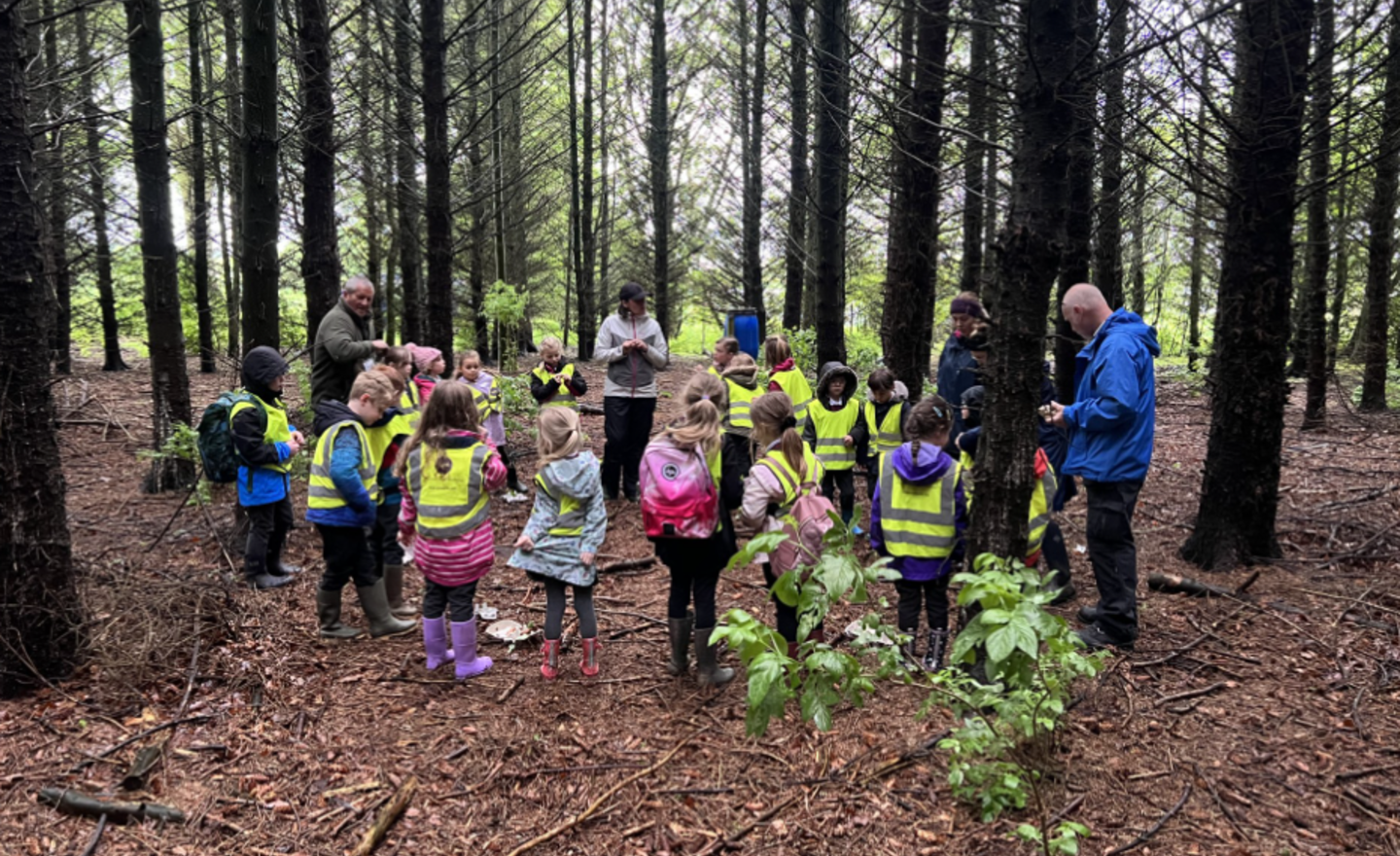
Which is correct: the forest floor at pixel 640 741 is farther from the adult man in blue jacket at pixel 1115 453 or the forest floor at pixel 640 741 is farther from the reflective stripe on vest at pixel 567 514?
the reflective stripe on vest at pixel 567 514

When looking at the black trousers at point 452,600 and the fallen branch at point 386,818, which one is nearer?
the fallen branch at point 386,818

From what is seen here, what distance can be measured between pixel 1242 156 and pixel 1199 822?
436 cm

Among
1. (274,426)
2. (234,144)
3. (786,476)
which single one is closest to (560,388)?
(274,426)

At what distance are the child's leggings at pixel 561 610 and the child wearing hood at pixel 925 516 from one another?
1.66 m

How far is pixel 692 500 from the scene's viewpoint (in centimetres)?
382

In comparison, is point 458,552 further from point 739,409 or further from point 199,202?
point 199,202

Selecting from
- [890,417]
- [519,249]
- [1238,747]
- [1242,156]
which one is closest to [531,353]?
[519,249]

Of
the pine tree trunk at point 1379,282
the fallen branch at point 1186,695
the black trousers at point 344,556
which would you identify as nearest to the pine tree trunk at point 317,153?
the black trousers at point 344,556

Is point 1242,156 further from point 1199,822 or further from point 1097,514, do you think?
point 1199,822

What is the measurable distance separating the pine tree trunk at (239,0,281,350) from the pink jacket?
4.04 meters

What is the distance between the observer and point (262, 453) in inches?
204

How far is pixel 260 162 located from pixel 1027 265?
21.5ft

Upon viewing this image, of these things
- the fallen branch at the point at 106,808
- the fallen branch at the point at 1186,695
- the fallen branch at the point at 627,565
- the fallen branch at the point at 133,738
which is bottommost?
the fallen branch at the point at 106,808

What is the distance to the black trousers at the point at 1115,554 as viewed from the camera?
13.7 ft
